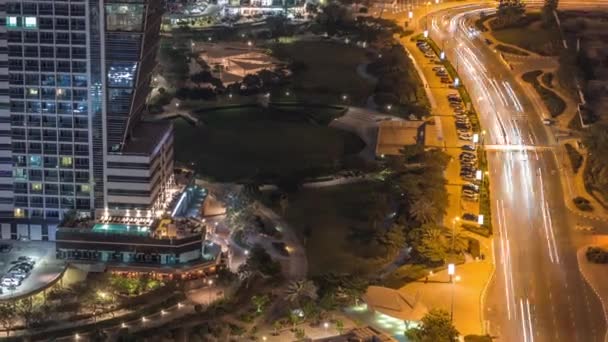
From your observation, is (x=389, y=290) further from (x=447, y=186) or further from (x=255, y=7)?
(x=255, y=7)

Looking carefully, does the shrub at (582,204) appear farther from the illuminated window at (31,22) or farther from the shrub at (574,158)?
the illuminated window at (31,22)

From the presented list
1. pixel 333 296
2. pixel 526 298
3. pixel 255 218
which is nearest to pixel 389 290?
pixel 333 296

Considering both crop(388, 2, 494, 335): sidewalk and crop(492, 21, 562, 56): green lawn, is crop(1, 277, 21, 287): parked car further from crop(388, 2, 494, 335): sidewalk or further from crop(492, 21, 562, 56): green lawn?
crop(492, 21, 562, 56): green lawn

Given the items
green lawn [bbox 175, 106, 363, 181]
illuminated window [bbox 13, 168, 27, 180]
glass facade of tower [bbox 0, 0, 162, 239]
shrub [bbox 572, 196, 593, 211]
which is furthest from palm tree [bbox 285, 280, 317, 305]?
shrub [bbox 572, 196, 593, 211]

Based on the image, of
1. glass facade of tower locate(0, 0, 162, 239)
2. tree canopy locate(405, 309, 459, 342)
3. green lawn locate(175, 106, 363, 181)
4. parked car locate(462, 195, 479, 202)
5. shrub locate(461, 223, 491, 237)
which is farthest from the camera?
green lawn locate(175, 106, 363, 181)

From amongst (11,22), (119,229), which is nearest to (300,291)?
(119,229)

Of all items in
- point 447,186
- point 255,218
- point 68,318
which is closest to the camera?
point 68,318
